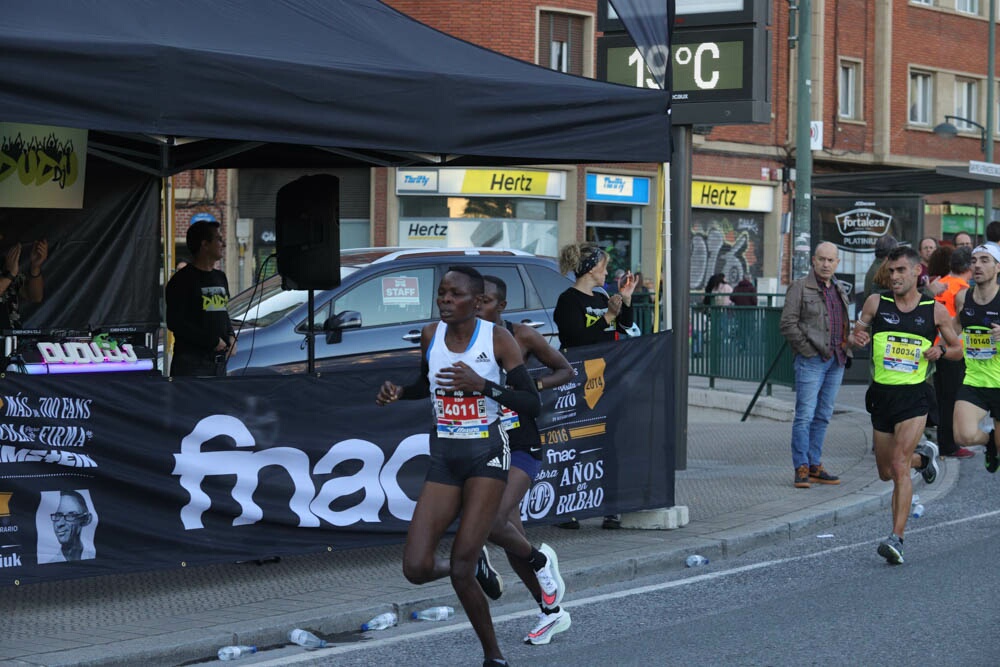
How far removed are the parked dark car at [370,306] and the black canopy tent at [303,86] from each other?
1916 millimetres

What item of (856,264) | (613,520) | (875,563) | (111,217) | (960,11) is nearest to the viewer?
(875,563)

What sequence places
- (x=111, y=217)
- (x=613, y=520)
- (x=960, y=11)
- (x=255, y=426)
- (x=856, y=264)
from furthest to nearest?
1. (x=960, y=11)
2. (x=856, y=264)
3. (x=111, y=217)
4. (x=613, y=520)
5. (x=255, y=426)

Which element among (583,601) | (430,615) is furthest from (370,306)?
(430,615)

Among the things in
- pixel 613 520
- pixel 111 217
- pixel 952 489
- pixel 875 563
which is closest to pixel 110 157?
pixel 111 217

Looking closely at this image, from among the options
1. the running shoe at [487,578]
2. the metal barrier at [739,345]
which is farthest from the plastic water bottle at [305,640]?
the metal barrier at [739,345]

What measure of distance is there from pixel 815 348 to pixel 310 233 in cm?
435

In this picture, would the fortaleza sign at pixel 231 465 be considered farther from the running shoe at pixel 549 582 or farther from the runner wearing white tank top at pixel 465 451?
the runner wearing white tank top at pixel 465 451

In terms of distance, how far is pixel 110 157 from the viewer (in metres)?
10.3

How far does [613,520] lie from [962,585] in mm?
2578

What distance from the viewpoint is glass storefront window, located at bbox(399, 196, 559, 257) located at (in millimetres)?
29516

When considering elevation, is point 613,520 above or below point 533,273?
below

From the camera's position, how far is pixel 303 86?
7.64 metres

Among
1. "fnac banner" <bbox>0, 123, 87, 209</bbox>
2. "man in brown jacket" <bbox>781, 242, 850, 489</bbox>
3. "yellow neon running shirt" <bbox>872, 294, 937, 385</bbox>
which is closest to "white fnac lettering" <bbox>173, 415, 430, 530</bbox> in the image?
"yellow neon running shirt" <bbox>872, 294, 937, 385</bbox>

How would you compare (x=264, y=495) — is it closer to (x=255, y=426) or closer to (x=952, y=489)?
(x=255, y=426)
